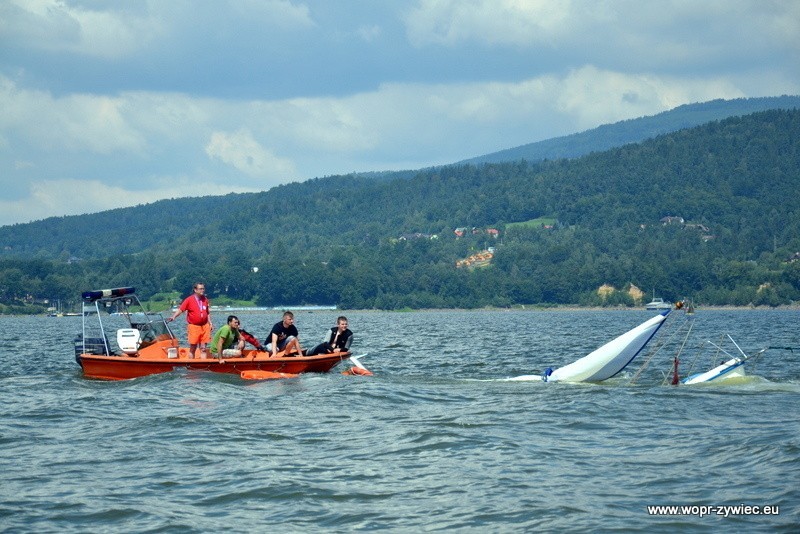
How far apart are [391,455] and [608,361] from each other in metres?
11.1

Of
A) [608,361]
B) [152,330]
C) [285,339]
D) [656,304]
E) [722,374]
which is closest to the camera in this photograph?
[722,374]

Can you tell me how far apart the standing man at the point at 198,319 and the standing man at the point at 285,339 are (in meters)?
1.70

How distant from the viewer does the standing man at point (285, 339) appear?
92.5ft

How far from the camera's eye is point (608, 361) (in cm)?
2697

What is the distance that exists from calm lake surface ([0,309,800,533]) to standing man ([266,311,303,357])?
4.21ft

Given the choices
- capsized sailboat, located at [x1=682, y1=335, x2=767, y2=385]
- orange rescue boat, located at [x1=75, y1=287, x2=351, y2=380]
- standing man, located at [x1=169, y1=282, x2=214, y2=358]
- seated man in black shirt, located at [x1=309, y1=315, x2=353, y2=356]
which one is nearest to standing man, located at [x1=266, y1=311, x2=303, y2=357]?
orange rescue boat, located at [x1=75, y1=287, x2=351, y2=380]

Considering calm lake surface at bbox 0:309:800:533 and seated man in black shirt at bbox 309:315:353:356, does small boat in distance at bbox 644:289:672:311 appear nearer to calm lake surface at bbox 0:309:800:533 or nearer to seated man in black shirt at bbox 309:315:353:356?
seated man in black shirt at bbox 309:315:353:356

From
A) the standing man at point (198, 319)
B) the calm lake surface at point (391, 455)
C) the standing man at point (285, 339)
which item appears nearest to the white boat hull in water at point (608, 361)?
the calm lake surface at point (391, 455)

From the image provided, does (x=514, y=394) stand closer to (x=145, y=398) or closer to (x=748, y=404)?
(x=748, y=404)

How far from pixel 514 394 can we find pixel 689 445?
24.3 ft

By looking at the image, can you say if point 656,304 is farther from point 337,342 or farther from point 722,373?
point 722,373

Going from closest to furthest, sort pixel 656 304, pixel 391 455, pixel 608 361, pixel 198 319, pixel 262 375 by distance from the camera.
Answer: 1. pixel 391 455
2. pixel 608 361
3. pixel 262 375
4. pixel 198 319
5. pixel 656 304

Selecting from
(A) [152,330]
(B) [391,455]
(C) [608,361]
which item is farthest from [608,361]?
(A) [152,330]

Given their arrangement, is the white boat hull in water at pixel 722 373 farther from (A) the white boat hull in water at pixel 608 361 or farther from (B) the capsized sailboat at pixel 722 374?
(A) the white boat hull in water at pixel 608 361
